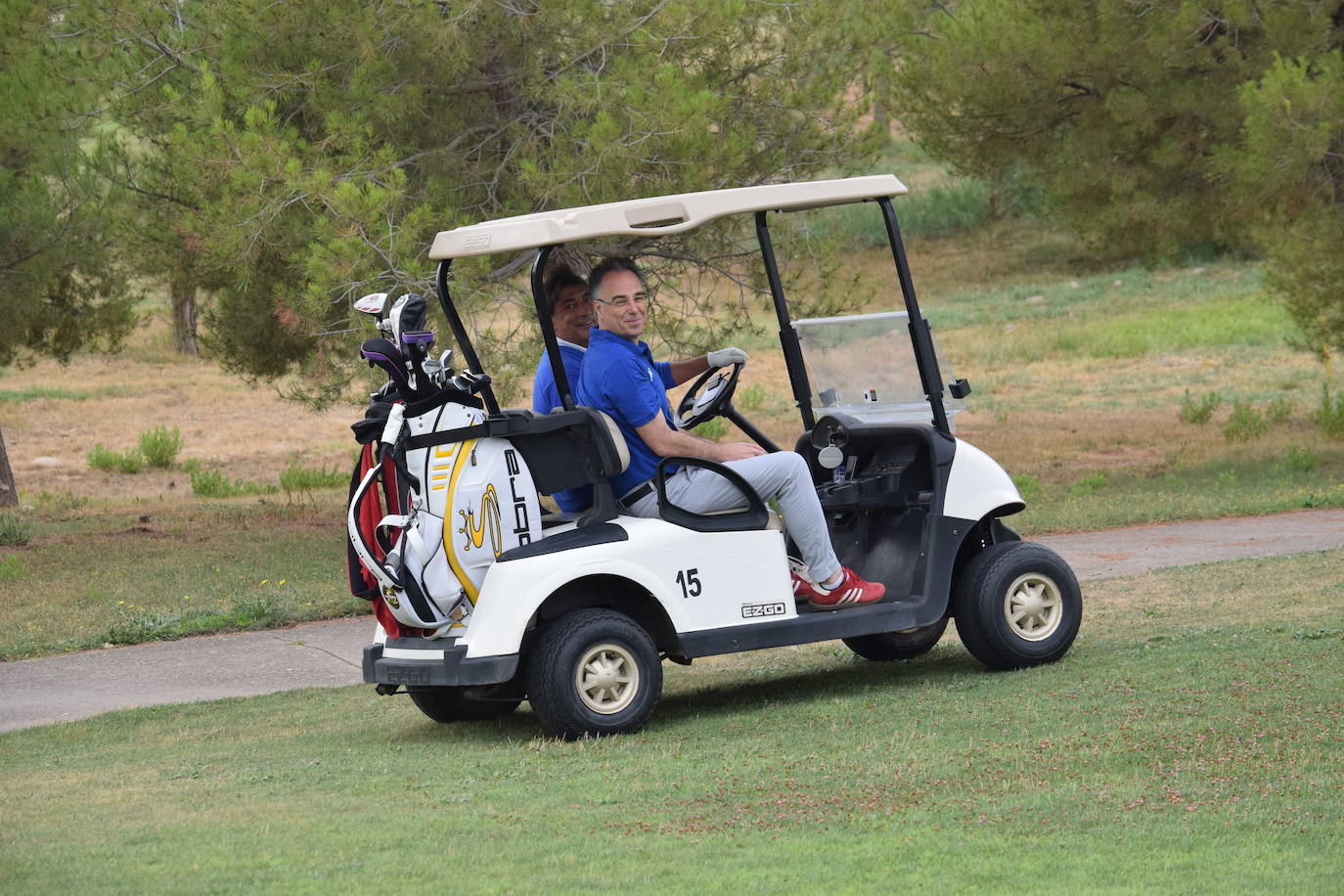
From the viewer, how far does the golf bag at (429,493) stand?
21.4 feet

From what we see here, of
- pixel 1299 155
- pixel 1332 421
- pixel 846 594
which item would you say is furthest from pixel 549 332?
pixel 1332 421

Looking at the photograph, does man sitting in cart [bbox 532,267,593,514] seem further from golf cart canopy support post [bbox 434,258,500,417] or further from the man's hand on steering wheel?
the man's hand on steering wheel

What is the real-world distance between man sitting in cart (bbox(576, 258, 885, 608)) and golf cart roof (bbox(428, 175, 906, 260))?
0.86 feet

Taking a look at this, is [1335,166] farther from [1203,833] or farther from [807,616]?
[1203,833]

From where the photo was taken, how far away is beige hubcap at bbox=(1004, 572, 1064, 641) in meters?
7.45

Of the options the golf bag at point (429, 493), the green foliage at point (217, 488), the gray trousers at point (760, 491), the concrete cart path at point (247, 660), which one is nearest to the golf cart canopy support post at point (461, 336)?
the golf bag at point (429, 493)

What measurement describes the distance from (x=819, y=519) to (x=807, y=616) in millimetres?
398

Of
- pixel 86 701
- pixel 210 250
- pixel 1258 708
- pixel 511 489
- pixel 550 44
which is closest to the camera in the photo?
pixel 1258 708

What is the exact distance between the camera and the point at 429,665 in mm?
6570

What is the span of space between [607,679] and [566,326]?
1.57 meters

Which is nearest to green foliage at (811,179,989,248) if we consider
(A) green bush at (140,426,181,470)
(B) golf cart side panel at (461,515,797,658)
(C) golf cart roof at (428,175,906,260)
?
(A) green bush at (140,426,181,470)

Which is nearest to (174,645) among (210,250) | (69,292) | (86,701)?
(86,701)

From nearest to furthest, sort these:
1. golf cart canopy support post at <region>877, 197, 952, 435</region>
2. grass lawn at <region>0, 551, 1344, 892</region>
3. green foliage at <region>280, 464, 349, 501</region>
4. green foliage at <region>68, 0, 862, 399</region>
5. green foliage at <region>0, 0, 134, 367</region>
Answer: grass lawn at <region>0, 551, 1344, 892</region> → golf cart canopy support post at <region>877, 197, 952, 435</region> → green foliage at <region>68, 0, 862, 399</region> → green foliage at <region>0, 0, 134, 367</region> → green foliage at <region>280, 464, 349, 501</region>

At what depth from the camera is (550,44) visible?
12969mm
